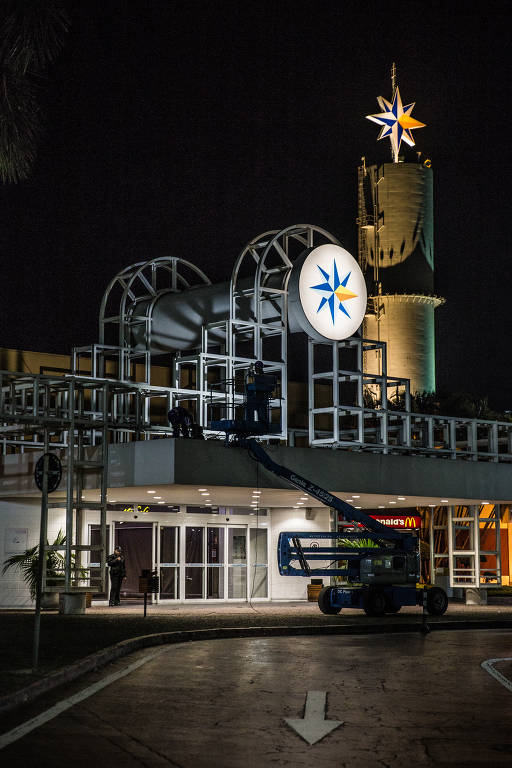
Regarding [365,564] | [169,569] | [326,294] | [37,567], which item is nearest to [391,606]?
[365,564]

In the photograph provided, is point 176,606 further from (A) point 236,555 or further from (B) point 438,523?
(B) point 438,523

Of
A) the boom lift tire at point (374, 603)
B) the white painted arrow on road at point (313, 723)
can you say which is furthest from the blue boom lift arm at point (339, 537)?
the white painted arrow on road at point (313, 723)

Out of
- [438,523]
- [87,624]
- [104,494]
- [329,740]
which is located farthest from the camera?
[438,523]

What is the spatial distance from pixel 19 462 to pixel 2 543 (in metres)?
2.77

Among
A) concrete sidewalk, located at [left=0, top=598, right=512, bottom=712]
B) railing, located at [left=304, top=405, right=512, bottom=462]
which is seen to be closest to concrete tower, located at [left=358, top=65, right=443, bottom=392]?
railing, located at [left=304, top=405, right=512, bottom=462]

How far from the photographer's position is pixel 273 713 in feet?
36.1

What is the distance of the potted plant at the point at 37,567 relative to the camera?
30000 mm

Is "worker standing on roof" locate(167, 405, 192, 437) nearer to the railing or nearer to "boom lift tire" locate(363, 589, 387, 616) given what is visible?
the railing

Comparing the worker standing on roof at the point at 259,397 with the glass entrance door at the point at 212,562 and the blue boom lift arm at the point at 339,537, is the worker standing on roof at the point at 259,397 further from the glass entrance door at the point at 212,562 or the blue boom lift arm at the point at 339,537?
the glass entrance door at the point at 212,562

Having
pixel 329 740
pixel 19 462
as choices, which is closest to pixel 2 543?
pixel 19 462

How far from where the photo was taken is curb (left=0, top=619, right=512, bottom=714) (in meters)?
11.7

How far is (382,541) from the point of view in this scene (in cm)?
2872

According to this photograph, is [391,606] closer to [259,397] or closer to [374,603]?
[374,603]

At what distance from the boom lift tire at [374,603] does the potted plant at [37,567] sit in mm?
8160
